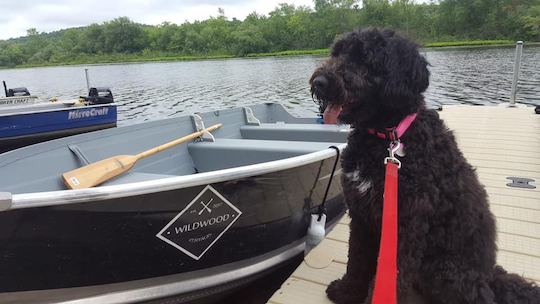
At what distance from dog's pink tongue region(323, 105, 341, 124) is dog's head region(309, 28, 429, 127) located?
1 cm

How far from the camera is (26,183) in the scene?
12.0 feet

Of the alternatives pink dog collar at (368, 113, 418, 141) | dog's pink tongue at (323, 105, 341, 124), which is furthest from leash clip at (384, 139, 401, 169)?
dog's pink tongue at (323, 105, 341, 124)

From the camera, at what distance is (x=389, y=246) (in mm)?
1794

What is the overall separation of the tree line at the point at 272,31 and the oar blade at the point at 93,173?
4304 centimetres

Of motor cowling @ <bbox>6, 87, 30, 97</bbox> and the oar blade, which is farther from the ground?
the oar blade

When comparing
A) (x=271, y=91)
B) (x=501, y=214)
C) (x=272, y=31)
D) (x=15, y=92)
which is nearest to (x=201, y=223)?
(x=501, y=214)

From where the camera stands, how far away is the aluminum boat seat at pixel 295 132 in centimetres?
531

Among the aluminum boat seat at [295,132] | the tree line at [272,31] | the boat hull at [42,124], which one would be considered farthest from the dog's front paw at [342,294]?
the tree line at [272,31]

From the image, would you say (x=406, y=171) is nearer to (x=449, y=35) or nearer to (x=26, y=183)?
(x=26, y=183)

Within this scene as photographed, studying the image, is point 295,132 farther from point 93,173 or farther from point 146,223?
point 146,223

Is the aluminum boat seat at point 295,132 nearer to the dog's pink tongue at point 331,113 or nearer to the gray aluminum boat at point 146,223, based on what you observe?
the gray aluminum boat at point 146,223

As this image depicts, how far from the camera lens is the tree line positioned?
172 feet

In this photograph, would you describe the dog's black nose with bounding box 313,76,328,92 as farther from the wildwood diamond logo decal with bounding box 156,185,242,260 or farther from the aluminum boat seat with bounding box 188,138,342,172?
the aluminum boat seat with bounding box 188,138,342,172

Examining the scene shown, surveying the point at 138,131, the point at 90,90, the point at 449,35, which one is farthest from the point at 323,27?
the point at 138,131
